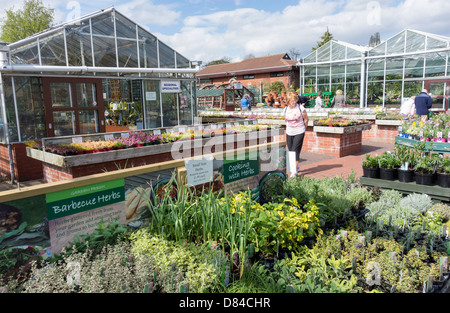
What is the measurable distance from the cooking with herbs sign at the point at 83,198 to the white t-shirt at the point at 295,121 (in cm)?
428

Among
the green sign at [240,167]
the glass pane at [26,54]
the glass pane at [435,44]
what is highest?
the glass pane at [435,44]

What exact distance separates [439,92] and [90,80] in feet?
59.9

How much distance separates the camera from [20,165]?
8203 millimetres

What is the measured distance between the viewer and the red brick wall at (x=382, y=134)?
1253 cm

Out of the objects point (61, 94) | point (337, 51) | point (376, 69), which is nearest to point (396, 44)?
point (376, 69)

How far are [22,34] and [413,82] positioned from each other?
1057 inches

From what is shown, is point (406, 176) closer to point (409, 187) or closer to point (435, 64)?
point (409, 187)

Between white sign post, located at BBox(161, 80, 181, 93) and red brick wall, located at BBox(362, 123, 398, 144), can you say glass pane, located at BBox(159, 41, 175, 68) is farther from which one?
red brick wall, located at BBox(362, 123, 398, 144)

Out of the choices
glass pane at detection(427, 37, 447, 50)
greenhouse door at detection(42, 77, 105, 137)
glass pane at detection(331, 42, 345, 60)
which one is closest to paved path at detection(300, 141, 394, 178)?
greenhouse door at detection(42, 77, 105, 137)

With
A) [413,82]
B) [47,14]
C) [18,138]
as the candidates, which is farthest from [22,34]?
[413,82]

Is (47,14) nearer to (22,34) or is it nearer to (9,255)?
(22,34)

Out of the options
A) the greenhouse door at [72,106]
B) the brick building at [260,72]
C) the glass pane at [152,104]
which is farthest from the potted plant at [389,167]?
the brick building at [260,72]

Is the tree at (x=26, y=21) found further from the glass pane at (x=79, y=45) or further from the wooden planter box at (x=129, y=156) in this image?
the wooden planter box at (x=129, y=156)

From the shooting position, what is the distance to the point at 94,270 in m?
2.73
